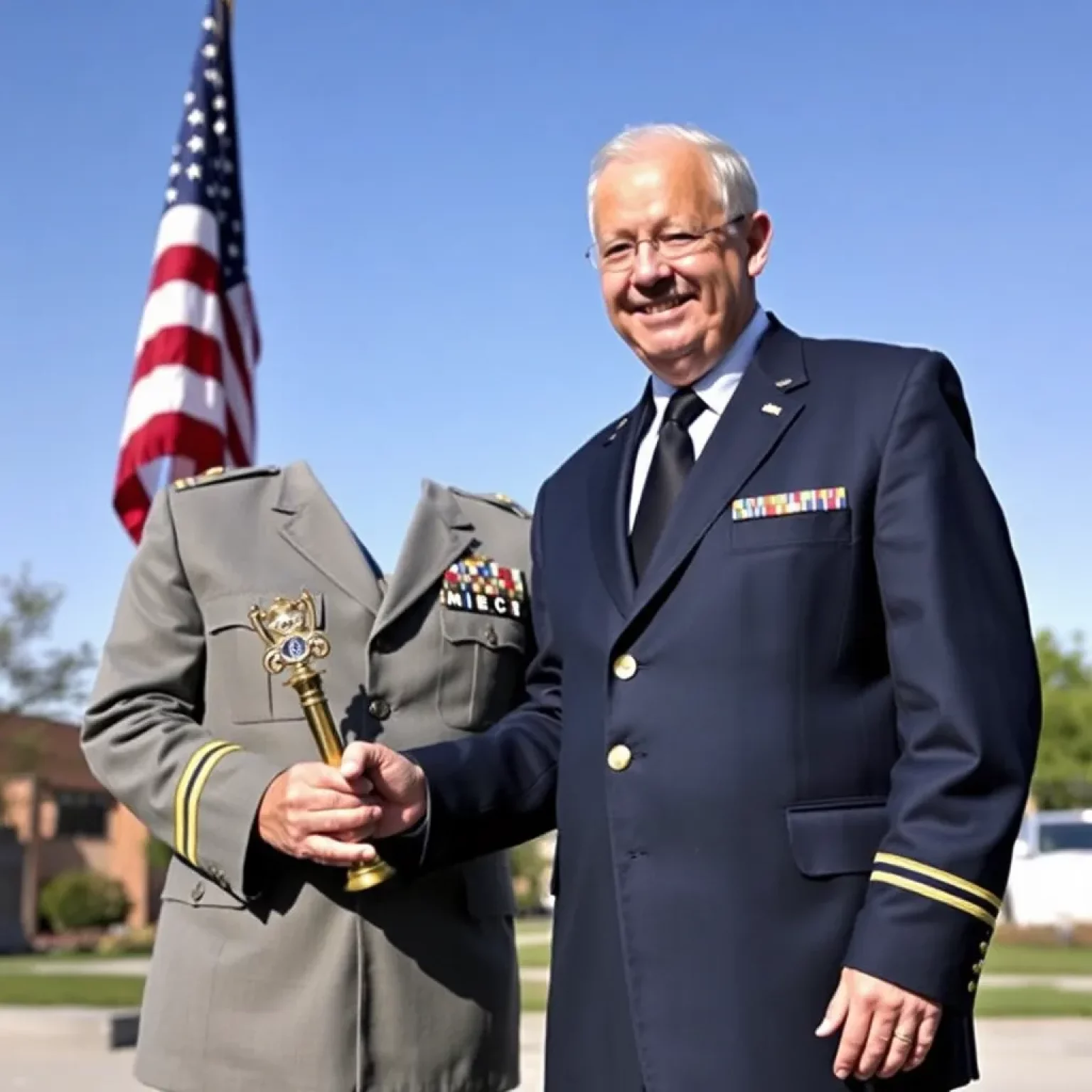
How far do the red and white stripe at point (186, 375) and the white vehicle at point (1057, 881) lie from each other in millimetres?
16713

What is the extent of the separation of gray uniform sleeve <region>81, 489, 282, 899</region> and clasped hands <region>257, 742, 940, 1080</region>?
79 mm

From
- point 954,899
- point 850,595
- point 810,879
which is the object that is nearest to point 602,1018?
point 810,879

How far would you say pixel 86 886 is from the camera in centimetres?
4591

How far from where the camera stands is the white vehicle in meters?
22.1

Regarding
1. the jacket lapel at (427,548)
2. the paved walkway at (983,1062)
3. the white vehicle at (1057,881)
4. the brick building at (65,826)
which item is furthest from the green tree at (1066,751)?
the jacket lapel at (427,548)

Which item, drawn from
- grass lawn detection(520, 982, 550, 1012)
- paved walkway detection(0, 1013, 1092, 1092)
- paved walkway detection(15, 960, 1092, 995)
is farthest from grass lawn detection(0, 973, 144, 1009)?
grass lawn detection(520, 982, 550, 1012)

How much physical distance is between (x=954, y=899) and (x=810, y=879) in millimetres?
229

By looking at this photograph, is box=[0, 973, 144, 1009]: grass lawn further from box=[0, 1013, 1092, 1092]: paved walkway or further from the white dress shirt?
the white dress shirt

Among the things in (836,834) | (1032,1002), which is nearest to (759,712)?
(836,834)

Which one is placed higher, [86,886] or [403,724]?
[403,724]

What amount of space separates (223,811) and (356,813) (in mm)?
298

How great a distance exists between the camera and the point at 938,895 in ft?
7.07

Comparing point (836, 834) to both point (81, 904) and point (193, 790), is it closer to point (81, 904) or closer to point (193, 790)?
point (193, 790)

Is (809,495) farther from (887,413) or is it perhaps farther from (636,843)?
(636,843)
